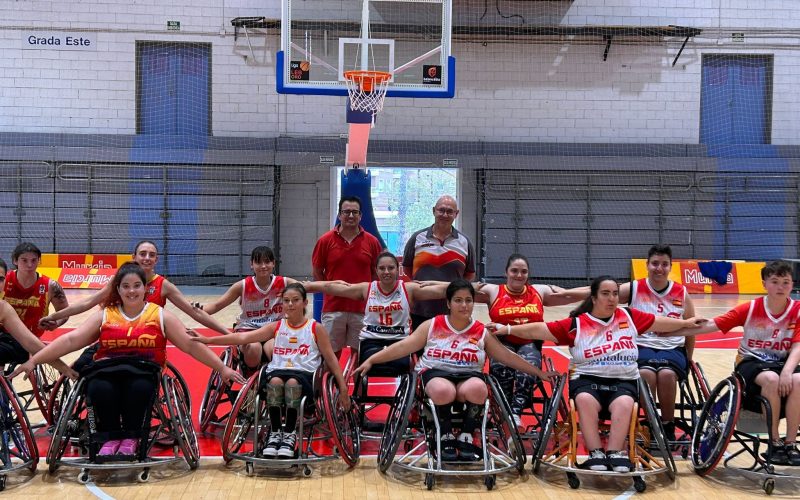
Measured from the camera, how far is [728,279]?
14.9 m

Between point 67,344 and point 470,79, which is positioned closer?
point 67,344

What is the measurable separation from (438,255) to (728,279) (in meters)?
10.7

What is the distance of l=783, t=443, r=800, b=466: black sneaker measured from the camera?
14.0ft

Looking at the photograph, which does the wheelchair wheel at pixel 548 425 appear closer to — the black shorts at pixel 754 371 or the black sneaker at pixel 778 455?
the black shorts at pixel 754 371

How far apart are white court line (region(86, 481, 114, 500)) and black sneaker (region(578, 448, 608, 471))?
2.41m

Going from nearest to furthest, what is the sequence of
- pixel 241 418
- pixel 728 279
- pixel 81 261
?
pixel 241 418, pixel 81 261, pixel 728 279

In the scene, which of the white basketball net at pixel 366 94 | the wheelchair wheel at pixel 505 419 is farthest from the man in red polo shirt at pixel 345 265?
the white basketball net at pixel 366 94

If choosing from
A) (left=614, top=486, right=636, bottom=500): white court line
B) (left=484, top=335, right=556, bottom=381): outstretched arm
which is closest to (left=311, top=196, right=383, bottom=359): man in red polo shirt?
(left=484, top=335, right=556, bottom=381): outstretched arm

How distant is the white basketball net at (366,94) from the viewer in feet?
28.8

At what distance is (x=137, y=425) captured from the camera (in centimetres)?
428

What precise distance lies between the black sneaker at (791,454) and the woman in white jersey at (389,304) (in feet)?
7.41

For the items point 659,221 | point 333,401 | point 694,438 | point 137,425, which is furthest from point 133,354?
point 659,221

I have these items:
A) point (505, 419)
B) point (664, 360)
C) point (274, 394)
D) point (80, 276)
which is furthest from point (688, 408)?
point (80, 276)

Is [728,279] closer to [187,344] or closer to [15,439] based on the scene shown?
[187,344]
